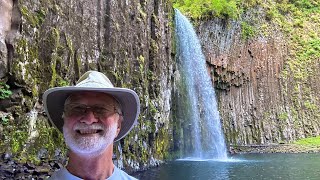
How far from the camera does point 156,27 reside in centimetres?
2923

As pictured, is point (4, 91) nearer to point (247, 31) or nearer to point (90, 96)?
point (90, 96)

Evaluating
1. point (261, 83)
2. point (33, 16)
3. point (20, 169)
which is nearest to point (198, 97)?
point (261, 83)

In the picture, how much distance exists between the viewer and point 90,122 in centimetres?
253

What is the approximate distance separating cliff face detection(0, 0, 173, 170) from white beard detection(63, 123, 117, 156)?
37.9ft

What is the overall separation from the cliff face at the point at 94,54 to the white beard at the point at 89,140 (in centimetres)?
1156

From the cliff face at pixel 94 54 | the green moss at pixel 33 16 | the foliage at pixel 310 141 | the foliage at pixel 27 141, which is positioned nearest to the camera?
the foliage at pixel 27 141

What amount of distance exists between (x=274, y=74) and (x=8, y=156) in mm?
38240

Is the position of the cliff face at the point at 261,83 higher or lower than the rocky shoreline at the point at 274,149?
higher

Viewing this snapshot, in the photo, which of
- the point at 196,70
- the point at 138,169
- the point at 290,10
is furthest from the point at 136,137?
the point at 290,10

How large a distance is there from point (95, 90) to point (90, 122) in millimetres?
196

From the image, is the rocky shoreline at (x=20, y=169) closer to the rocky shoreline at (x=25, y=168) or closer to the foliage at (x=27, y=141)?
the rocky shoreline at (x=25, y=168)

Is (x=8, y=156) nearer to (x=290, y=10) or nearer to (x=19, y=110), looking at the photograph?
(x=19, y=110)

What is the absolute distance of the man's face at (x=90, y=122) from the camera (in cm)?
248

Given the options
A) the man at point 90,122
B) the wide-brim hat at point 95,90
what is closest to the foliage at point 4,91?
the wide-brim hat at point 95,90
